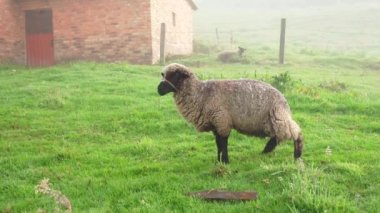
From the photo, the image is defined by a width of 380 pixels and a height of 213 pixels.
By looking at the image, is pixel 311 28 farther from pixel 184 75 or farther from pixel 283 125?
pixel 283 125

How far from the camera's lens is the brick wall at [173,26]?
24.2 meters

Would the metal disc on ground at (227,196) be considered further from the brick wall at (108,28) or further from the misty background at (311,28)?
the misty background at (311,28)

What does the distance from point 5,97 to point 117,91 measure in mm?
3210

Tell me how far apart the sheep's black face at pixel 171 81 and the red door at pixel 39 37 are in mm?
18450

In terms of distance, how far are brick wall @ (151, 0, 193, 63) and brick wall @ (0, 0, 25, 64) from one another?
702cm

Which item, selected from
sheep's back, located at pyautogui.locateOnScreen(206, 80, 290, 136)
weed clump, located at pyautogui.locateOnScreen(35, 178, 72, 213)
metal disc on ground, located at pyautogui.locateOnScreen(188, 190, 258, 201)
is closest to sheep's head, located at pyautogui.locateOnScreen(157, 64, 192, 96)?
sheep's back, located at pyautogui.locateOnScreen(206, 80, 290, 136)

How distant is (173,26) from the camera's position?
29.4 metres

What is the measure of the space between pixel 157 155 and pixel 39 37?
61.1 feet

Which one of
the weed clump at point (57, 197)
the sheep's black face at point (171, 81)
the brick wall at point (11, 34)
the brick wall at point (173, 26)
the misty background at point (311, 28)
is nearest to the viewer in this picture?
the weed clump at point (57, 197)

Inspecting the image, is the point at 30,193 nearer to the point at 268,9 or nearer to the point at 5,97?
the point at 5,97

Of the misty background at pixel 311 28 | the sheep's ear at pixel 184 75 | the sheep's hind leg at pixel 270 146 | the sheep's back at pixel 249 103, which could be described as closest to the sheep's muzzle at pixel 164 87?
the sheep's ear at pixel 184 75

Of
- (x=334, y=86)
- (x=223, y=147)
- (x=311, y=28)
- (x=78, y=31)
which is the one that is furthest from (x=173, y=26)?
(x=311, y=28)

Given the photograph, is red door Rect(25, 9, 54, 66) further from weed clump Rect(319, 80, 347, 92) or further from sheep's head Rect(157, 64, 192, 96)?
sheep's head Rect(157, 64, 192, 96)

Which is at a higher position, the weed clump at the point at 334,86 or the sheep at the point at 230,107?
the sheep at the point at 230,107
